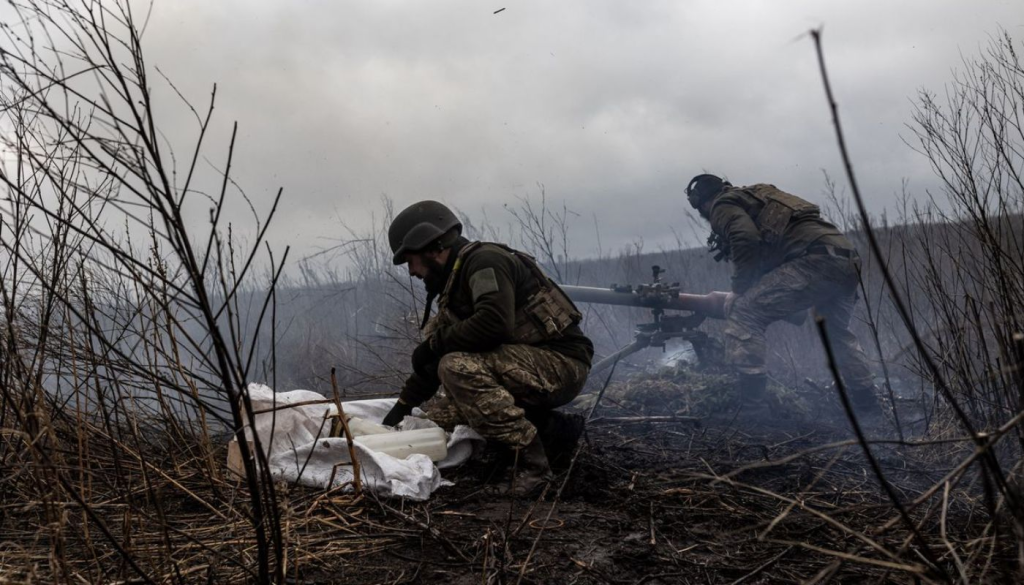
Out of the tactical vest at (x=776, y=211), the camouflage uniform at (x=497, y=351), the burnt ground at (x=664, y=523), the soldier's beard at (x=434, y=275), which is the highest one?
the tactical vest at (x=776, y=211)

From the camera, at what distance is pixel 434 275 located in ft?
12.7

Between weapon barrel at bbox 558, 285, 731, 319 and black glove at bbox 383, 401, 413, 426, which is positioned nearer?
black glove at bbox 383, 401, 413, 426

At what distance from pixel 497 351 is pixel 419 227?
0.82 metres

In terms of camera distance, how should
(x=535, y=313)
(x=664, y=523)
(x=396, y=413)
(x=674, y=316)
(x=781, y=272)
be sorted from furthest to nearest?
1. (x=674, y=316)
2. (x=781, y=272)
3. (x=396, y=413)
4. (x=535, y=313)
5. (x=664, y=523)

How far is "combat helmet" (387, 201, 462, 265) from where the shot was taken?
12.2ft

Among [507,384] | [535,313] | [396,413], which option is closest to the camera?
[507,384]

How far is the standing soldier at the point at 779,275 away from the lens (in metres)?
5.88

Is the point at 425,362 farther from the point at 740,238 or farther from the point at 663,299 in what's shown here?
the point at 663,299

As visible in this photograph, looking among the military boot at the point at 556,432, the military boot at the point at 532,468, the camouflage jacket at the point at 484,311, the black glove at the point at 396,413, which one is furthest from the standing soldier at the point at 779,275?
the black glove at the point at 396,413

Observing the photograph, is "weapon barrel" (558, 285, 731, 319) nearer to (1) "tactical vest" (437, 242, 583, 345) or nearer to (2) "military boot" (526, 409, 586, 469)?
(1) "tactical vest" (437, 242, 583, 345)

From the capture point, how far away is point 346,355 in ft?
37.6

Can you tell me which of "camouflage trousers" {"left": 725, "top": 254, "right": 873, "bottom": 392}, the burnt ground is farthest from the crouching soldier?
"camouflage trousers" {"left": 725, "top": 254, "right": 873, "bottom": 392}

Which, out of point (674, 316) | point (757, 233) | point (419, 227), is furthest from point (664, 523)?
point (674, 316)

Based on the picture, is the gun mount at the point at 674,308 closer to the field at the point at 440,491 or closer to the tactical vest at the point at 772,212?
the tactical vest at the point at 772,212
